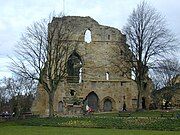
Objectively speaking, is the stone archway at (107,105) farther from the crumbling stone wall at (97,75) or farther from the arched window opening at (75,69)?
the arched window opening at (75,69)

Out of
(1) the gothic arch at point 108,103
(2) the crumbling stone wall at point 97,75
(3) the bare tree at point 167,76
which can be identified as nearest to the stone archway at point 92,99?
(2) the crumbling stone wall at point 97,75

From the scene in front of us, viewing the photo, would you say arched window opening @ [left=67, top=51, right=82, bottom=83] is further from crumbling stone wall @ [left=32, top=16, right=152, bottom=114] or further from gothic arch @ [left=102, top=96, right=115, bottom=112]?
gothic arch @ [left=102, top=96, right=115, bottom=112]

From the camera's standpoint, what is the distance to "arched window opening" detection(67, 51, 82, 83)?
5831cm

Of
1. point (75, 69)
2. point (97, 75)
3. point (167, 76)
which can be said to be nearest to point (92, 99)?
point (97, 75)

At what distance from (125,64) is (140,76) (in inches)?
200

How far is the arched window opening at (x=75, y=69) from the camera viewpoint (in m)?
58.3

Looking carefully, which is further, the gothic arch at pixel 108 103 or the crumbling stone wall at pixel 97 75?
A: the gothic arch at pixel 108 103

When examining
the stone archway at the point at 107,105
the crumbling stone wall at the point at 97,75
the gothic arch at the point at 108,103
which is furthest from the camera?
the stone archway at the point at 107,105

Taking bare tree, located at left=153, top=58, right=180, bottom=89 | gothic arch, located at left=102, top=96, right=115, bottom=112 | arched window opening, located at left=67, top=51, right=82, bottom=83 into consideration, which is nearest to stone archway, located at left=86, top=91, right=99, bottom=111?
gothic arch, located at left=102, top=96, right=115, bottom=112

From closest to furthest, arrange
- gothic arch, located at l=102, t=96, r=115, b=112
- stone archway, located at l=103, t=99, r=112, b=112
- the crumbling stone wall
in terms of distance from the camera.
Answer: the crumbling stone wall < gothic arch, located at l=102, t=96, r=115, b=112 < stone archway, located at l=103, t=99, r=112, b=112

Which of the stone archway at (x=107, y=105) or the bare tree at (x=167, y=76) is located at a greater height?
the bare tree at (x=167, y=76)

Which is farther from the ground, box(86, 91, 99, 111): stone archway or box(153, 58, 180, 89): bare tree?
box(153, 58, 180, 89): bare tree

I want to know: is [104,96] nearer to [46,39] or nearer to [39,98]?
[39,98]

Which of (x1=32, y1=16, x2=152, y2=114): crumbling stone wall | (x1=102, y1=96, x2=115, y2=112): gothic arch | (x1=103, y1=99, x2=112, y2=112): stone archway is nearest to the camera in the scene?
(x1=32, y1=16, x2=152, y2=114): crumbling stone wall
